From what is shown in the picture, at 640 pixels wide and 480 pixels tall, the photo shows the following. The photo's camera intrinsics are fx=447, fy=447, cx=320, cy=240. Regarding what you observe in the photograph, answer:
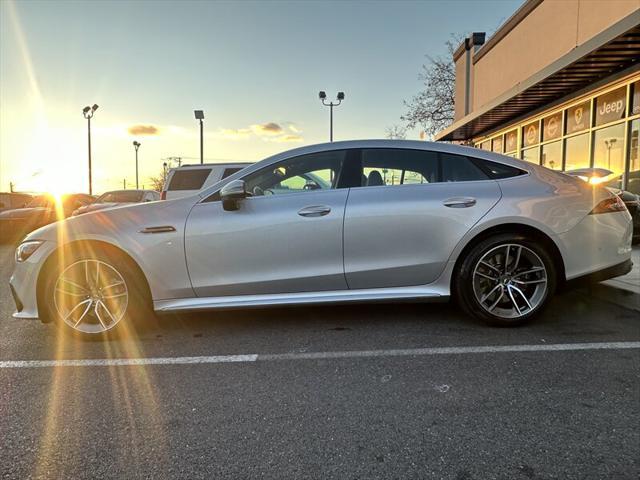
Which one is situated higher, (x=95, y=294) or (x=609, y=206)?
(x=609, y=206)

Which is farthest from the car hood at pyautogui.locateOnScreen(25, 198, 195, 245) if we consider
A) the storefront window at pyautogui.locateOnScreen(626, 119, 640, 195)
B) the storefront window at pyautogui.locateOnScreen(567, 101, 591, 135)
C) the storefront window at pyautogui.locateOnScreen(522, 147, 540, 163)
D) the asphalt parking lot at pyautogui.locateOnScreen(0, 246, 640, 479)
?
the storefront window at pyautogui.locateOnScreen(522, 147, 540, 163)

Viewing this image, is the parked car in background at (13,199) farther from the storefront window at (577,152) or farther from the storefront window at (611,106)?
the storefront window at (611,106)

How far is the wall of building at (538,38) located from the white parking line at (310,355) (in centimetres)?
789

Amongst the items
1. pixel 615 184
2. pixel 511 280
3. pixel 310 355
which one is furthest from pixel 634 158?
pixel 310 355

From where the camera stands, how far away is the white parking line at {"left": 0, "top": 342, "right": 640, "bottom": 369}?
3.27 metres

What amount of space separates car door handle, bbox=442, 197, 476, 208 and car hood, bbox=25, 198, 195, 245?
7.06 ft

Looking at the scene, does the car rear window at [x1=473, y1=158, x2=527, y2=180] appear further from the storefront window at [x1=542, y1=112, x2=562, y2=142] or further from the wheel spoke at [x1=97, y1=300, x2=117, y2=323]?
the storefront window at [x1=542, y1=112, x2=562, y2=142]

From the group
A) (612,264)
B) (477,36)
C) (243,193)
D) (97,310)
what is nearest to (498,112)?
(477,36)

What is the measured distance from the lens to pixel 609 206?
386 cm

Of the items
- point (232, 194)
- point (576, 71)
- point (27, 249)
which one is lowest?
point (27, 249)

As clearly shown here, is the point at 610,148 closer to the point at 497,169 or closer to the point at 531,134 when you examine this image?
the point at 531,134

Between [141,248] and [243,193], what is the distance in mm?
959

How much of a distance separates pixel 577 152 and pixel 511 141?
377 cm

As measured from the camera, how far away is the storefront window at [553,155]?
1179 cm
